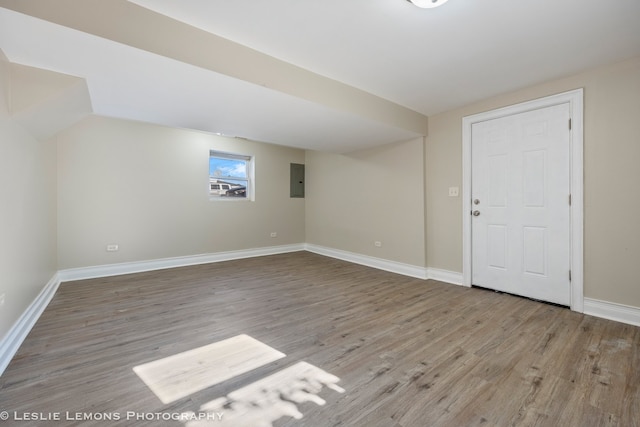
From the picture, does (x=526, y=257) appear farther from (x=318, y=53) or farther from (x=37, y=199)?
(x=37, y=199)

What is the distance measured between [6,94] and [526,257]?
5.00m

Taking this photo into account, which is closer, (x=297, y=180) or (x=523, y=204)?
(x=523, y=204)

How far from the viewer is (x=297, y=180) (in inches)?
243

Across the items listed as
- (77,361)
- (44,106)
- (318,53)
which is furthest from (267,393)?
(44,106)

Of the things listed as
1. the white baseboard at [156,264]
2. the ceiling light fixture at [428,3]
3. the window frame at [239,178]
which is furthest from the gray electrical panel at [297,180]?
the ceiling light fixture at [428,3]

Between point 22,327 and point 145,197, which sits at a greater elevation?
point 145,197

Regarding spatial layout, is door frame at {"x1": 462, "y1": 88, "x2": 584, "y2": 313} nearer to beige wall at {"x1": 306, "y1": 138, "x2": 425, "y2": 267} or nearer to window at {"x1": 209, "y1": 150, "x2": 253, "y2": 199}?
beige wall at {"x1": 306, "y1": 138, "x2": 425, "y2": 267}

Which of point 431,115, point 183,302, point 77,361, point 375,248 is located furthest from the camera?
point 375,248

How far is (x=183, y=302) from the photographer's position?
9.77 feet

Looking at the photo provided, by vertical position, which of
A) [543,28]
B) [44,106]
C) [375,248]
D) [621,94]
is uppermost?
[543,28]

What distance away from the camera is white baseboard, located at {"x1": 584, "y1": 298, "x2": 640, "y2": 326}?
94.5 inches

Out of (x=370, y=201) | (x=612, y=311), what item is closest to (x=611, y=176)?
(x=612, y=311)

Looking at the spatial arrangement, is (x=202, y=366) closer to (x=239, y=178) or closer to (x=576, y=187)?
(x=576, y=187)

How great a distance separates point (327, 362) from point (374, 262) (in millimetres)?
2987
